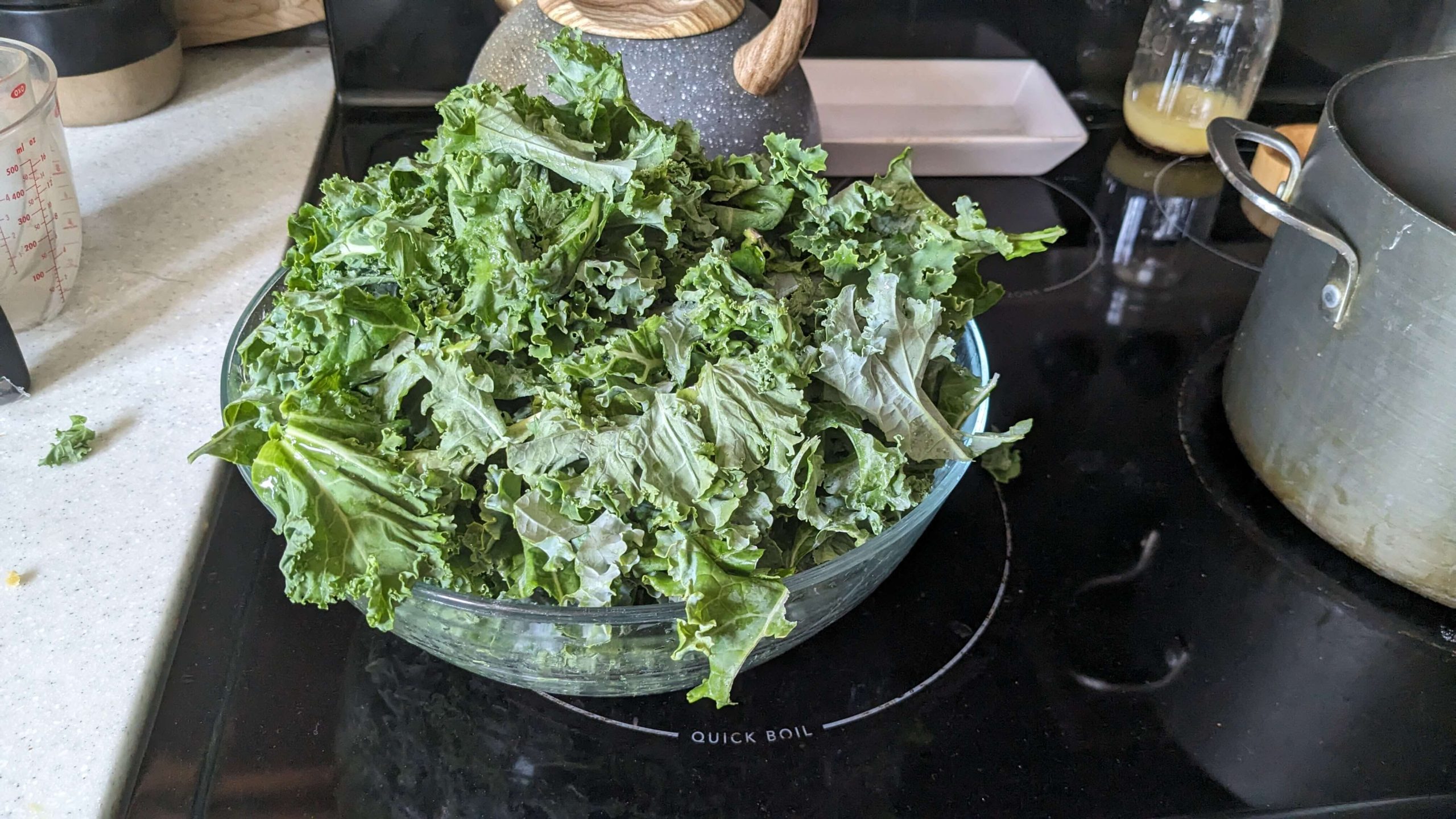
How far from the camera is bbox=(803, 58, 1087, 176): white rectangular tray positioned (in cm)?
119

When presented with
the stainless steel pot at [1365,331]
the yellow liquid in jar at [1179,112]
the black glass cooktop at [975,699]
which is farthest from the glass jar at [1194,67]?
the black glass cooktop at [975,699]

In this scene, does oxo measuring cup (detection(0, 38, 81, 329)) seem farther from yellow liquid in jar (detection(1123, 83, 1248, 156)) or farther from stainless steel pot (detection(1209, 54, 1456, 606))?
yellow liquid in jar (detection(1123, 83, 1248, 156))

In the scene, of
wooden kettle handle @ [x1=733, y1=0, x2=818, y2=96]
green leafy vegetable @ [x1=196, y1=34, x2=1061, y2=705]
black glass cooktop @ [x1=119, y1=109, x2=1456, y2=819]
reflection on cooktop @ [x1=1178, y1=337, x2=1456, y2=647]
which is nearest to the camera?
green leafy vegetable @ [x1=196, y1=34, x2=1061, y2=705]

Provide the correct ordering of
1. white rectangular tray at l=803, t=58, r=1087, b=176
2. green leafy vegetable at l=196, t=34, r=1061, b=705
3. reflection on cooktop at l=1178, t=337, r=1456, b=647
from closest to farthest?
green leafy vegetable at l=196, t=34, r=1061, b=705 < reflection on cooktop at l=1178, t=337, r=1456, b=647 < white rectangular tray at l=803, t=58, r=1087, b=176

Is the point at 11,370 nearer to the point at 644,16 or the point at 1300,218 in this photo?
the point at 644,16

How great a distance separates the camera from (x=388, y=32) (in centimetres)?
124

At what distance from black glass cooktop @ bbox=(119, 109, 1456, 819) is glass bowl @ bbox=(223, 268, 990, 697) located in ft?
0.18

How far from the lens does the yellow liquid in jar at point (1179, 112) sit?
4.08ft

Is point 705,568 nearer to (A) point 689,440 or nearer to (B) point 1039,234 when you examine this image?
(A) point 689,440

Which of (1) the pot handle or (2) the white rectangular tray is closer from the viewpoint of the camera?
(1) the pot handle

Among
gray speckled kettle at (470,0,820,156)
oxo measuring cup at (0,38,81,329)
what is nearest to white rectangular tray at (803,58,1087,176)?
gray speckled kettle at (470,0,820,156)

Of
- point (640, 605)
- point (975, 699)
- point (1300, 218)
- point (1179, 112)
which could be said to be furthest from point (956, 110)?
point (640, 605)

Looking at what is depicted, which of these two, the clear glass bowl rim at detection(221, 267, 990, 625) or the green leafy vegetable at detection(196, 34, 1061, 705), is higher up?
the green leafy vegetable at detection(196, 34, 1061, 705)

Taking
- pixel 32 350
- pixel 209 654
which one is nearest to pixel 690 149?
pixel 209 654
